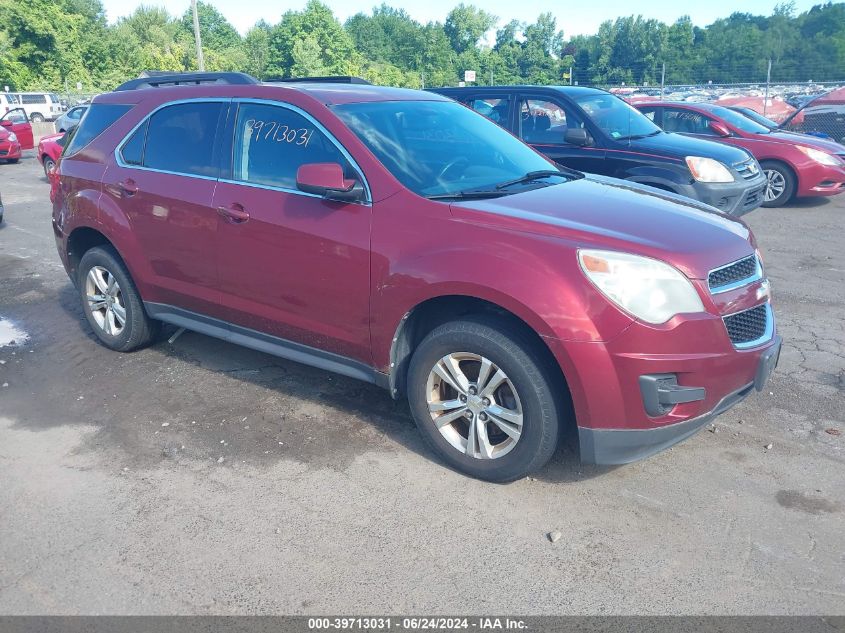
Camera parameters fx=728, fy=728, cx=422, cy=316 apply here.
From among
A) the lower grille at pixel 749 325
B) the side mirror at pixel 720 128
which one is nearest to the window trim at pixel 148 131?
the lower grille at pixel 749 325

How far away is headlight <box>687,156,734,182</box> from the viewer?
797 cm

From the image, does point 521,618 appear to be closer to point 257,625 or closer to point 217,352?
point 257,625

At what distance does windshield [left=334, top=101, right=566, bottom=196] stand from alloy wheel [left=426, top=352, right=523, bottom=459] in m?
0.94

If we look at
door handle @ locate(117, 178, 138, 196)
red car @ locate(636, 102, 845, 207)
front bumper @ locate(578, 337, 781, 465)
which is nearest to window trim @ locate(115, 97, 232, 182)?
door handle @ locate(117, 178, 138, 196)

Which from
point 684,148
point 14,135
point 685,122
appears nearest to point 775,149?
point 685,122

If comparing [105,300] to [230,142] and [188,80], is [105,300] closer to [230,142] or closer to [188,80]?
[188,80]

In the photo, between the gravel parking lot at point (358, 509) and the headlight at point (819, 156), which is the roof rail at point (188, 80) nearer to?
the gravel parking lot at point (358, 509)

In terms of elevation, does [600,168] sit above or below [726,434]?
above

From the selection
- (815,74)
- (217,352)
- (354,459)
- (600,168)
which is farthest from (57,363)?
(815,74)

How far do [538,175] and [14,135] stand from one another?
1948 centimetres

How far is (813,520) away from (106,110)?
16.9 ft

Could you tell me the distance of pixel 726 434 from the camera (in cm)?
409

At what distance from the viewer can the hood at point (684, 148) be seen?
26.3ft

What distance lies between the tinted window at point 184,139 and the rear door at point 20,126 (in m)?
19.8
